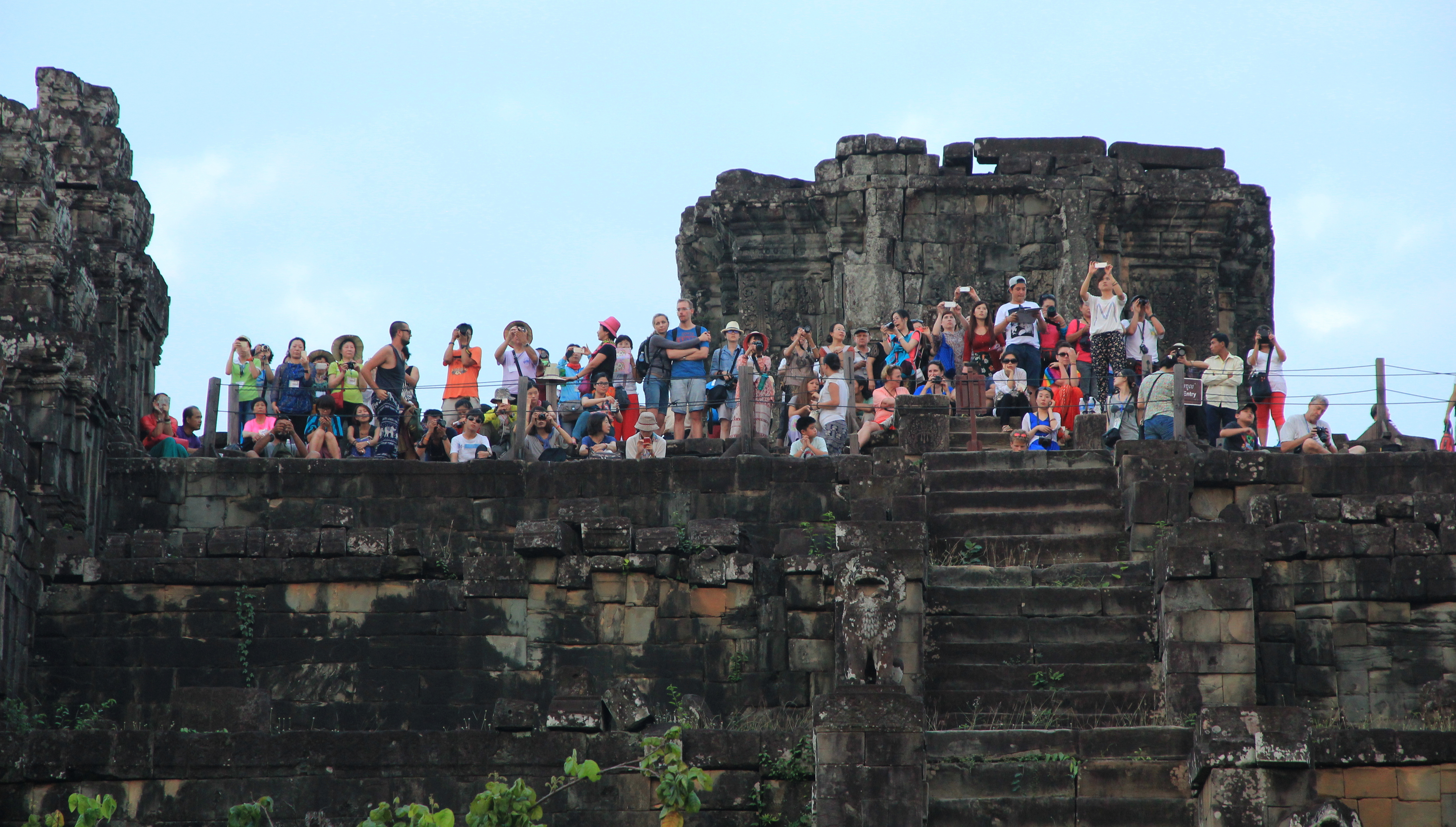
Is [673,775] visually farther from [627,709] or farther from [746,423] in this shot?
[746,423]

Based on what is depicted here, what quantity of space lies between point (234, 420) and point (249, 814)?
7920 millimetres

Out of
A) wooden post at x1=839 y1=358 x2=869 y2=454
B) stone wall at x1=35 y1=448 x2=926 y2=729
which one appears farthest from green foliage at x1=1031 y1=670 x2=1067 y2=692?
wooden post at x1=839 y1=358 x2=869 y2=454

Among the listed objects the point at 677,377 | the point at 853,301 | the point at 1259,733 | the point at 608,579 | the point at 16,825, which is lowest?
the point at 16,825

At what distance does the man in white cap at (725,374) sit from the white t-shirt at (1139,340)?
4.31m

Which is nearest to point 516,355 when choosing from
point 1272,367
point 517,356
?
point 517,356

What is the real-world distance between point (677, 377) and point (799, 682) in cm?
516

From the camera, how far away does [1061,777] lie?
45.3ft

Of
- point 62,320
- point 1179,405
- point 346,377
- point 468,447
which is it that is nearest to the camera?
point 62,320

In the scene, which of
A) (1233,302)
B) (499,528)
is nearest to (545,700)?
(499,528)

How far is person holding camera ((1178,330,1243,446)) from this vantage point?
1969 cm

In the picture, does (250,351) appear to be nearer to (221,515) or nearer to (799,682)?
(221,515)

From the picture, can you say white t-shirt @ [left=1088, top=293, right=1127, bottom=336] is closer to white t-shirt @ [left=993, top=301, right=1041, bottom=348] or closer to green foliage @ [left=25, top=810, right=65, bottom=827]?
white t-shirt @ [left=993, top=301, right=1041, bottom=348]

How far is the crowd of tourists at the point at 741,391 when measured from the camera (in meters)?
19.2

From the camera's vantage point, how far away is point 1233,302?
2661 cm
